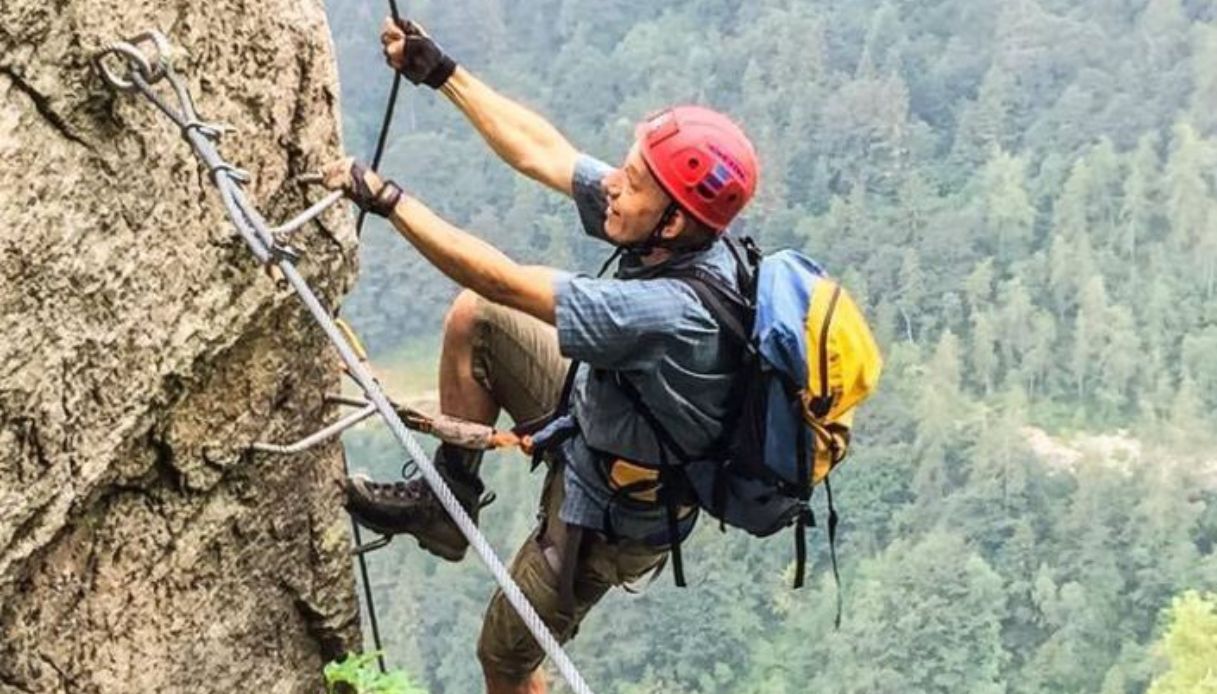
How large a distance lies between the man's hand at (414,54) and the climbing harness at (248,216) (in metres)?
0.80

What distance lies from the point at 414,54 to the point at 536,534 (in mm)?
1378

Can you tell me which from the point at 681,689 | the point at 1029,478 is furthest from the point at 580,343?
the point at 1029,478

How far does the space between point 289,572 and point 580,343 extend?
103 centimetres

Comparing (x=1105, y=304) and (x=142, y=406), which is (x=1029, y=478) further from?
(x=142, y=406)

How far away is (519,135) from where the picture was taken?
15.6 ft

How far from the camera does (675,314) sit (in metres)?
3.86

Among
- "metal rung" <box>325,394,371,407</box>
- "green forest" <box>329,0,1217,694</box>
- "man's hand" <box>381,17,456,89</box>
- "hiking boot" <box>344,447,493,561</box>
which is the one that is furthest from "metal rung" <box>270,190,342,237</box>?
"green forest" <box>329,0,1217,694</box>

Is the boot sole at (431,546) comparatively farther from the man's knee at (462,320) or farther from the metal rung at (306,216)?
the metal rung at (306,216)

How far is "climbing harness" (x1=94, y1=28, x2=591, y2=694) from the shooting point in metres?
3.28

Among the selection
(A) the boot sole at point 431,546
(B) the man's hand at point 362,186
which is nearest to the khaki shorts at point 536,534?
(A) the boot sole at point 431,546

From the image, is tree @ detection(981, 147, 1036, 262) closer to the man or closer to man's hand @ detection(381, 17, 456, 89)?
the man

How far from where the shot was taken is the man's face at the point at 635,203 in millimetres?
3998

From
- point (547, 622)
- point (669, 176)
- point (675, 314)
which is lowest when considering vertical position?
point (547, 622)

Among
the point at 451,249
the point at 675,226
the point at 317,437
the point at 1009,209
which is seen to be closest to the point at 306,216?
the point at 451,249
